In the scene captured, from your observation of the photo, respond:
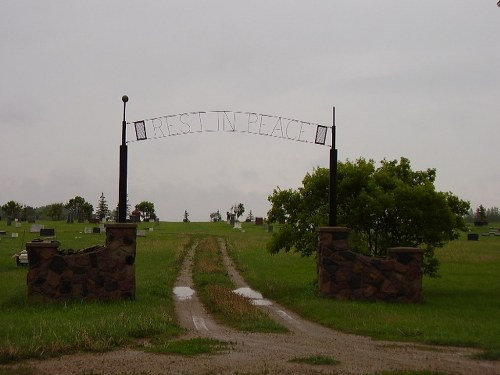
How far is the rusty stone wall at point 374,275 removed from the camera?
19.8m

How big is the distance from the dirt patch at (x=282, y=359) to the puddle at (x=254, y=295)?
574cm

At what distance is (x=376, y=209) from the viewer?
72.8 ft

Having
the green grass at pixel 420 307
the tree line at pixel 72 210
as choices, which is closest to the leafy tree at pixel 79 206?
the tree line at pixel 72 210

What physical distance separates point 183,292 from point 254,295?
7.72 ft

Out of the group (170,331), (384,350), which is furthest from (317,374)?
(170,331)

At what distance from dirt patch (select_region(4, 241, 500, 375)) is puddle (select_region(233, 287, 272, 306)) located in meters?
5.74

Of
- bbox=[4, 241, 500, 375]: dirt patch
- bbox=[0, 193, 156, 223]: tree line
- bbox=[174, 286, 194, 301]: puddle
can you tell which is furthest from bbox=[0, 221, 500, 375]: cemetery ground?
bbox=[0, 193, 156, 223]: tree line

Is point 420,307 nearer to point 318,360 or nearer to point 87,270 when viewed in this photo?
point 318,360

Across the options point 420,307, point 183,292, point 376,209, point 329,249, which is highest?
point 376,209

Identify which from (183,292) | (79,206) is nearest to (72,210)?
(79,206)

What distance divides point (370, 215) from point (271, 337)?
10.8m

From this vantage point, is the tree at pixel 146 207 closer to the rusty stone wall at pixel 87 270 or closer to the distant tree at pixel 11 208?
the distant tree at pixel 11 208

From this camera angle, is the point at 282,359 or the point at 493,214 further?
the point at 493,214

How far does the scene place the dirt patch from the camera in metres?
9.58
